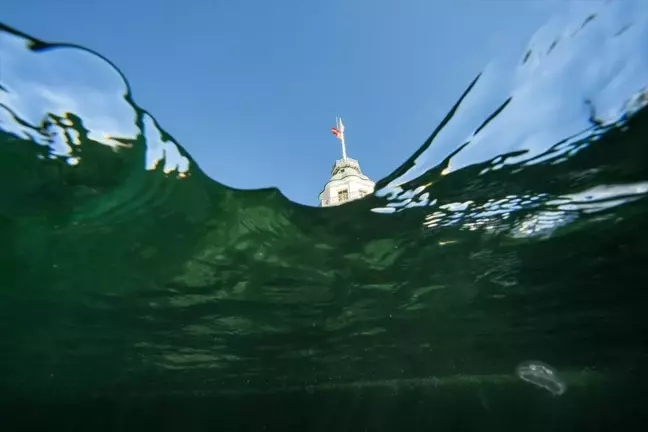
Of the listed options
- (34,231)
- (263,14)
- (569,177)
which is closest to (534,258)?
(569,177)

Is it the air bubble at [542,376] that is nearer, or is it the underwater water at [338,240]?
the underwater water at [338,240]

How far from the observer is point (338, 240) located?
9.70m

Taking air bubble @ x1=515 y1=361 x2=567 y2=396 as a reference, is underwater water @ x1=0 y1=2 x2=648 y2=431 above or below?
above

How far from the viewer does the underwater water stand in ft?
19.6

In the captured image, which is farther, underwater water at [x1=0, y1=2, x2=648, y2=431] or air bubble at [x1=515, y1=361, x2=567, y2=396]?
air bubble at [x1=515, y1=361, x2=567, y2=396]

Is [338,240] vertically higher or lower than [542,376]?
higher

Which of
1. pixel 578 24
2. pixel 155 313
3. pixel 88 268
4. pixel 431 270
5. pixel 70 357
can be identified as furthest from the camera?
pixel 70 357

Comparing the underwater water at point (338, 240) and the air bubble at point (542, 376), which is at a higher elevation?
the underwater water at point (338, 240)

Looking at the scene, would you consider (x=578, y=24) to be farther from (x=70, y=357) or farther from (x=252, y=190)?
(x=70, y=357)

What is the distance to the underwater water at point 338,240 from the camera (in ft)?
19.6

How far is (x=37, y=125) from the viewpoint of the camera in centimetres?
624

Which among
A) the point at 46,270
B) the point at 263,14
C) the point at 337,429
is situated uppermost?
the point at 263,14

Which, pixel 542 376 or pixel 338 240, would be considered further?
pixel 542 376

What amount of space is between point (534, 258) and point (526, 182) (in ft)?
12.4
